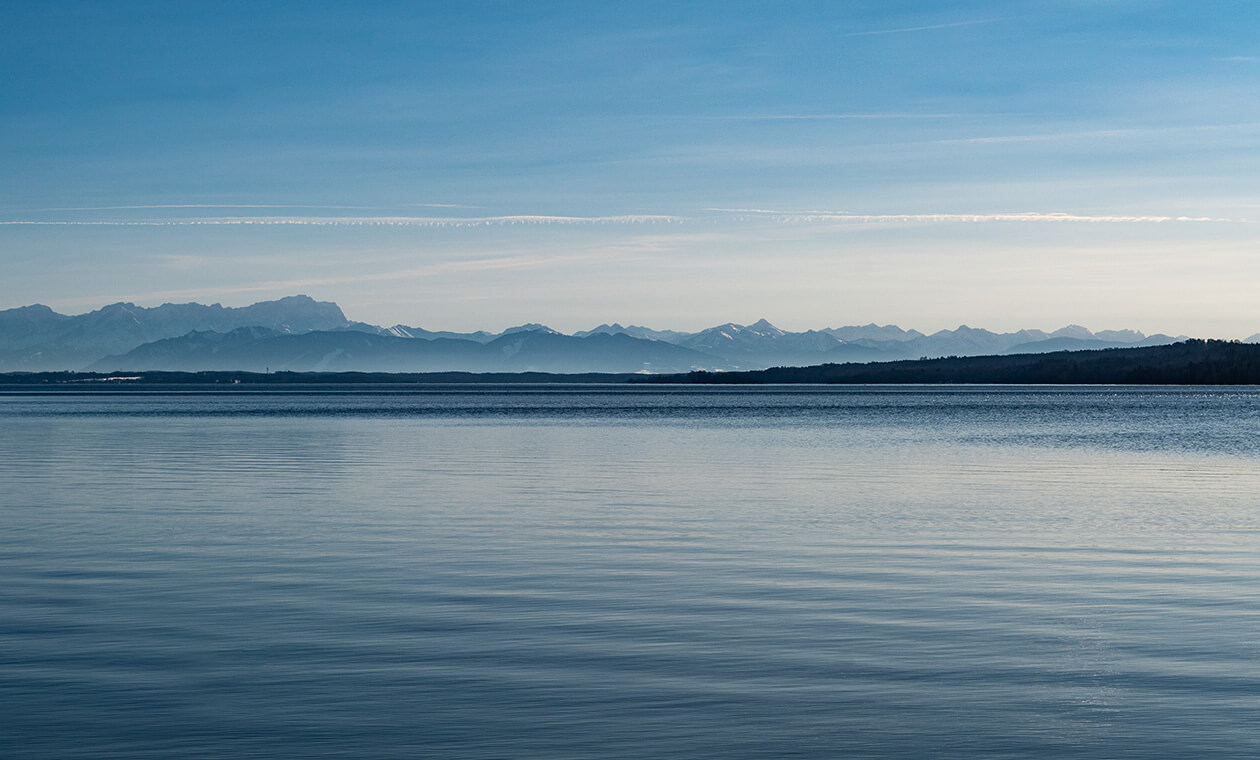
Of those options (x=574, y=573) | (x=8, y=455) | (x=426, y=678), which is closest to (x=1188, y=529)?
(x=574, y=573)

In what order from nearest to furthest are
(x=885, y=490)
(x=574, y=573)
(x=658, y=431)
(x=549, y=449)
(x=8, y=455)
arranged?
(x=574, y=573), (x=885, y=490), (x=8, y=455), (x=549, y=449), (x=658, y=431)

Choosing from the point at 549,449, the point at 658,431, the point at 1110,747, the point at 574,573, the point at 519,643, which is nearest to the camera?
the point at 1110,747

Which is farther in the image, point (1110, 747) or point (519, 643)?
point (519, 643)

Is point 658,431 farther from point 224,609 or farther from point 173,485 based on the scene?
point 224,609

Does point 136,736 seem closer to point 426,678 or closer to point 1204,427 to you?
point 426,678

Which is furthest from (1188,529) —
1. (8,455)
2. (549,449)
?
(8,455)

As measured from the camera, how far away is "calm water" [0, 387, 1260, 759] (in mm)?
9906

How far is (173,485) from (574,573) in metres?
19.2

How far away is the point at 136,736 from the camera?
978 centimetres

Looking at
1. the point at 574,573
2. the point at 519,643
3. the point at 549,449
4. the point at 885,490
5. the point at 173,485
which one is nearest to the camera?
the point at 519,643

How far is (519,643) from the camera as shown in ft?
43.1

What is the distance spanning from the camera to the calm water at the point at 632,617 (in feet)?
32.5

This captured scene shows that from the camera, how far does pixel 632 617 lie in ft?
48.0

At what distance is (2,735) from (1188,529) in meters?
20.1
